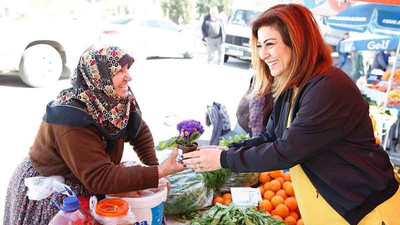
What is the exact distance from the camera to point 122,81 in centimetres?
191

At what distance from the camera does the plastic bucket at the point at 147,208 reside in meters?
1.80

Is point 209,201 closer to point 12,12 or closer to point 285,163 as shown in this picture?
point 285,163

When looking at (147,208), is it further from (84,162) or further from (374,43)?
(374,43)

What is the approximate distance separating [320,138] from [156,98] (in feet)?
21.5

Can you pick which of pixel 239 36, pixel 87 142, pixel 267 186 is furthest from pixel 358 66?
pixel 87 142

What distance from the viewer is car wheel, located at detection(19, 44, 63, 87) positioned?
24.5 ft

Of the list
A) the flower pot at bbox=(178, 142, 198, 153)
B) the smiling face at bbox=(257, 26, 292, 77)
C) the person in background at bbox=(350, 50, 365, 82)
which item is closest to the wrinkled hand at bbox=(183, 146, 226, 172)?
the flower pot at bbox=(178, 142, 198, 153)

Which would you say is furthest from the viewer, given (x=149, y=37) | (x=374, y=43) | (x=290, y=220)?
(x=149, y=37)

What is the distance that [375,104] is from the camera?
5770 millimetres

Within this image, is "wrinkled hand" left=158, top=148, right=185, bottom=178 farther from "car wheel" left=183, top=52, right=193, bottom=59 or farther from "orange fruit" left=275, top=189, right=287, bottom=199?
"car wheel" left=183, top=52, right=193, bottom=59

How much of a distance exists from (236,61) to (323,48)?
1377cm

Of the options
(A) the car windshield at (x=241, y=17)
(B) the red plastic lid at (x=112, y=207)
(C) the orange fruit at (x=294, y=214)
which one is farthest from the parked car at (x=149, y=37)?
(B) the red plastic lid at (x=112, y=207)

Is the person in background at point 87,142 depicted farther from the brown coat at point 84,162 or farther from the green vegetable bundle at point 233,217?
the green vegetable bundle at point 233,217

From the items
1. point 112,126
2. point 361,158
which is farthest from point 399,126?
point 112,126
